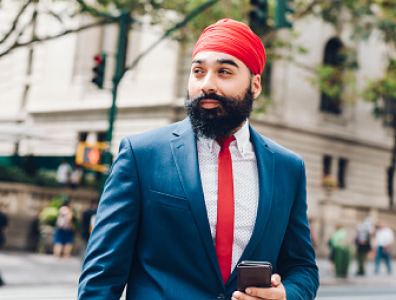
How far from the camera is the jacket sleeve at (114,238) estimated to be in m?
1.89

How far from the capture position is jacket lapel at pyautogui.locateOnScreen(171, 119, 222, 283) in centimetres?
192

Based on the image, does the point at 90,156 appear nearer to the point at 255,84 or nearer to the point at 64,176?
the point at 64,176

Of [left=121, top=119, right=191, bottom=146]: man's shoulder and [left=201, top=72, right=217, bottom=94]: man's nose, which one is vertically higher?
[left=201, top=72, right=217, bottom=94]: man's nose

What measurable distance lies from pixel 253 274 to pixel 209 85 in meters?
0.71

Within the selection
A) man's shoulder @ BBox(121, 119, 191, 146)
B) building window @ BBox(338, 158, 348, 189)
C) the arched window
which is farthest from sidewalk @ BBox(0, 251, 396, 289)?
man's shoulder @ BBox(121, 119, 191, 146)

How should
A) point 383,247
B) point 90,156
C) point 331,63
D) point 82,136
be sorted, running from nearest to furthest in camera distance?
point 90,156 < point 383,247 < point 82,136 < point 331,63

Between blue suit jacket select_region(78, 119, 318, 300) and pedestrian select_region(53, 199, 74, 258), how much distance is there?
15759mm

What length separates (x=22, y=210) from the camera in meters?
19.2

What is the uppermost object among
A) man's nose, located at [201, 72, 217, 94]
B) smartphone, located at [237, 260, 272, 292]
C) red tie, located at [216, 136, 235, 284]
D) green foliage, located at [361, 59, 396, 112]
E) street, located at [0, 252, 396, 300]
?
green foliage, located at [361, 59, 396, 112]

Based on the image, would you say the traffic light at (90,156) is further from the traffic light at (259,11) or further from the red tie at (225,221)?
the red tie at (225,221)

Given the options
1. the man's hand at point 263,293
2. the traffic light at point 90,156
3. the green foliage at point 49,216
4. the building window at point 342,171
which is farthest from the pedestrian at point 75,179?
the man's hand at point 263,293

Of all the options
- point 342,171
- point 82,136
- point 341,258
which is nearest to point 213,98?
point 341,258

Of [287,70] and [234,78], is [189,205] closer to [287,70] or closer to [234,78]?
[234,78]

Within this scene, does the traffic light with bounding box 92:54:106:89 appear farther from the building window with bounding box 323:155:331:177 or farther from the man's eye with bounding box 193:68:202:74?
the building window with bounding box 323:155:331:177
